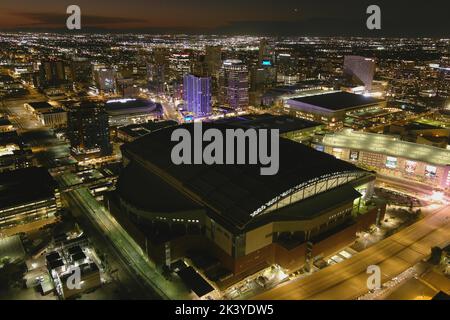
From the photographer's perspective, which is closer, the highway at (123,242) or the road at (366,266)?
the road at (366,266)

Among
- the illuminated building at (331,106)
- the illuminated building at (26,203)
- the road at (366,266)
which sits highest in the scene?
the illuminated building at (331,106)

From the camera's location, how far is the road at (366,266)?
40.6m

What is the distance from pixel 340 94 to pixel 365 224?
87665 mm

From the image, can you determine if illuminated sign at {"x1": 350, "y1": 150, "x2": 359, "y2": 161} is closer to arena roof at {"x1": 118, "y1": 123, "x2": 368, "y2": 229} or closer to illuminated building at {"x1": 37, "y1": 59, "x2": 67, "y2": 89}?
arena roof at {"x1": 118, "y1": 123, "x2": 368, "y2": 229}

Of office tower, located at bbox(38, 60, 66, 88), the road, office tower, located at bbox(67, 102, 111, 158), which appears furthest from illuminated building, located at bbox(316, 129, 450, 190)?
office tower, located at bbox(38, 60, 66, 88)

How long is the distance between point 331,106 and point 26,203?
93399 mm

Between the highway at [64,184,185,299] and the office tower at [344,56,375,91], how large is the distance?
133 metres

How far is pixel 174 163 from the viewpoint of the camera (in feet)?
186

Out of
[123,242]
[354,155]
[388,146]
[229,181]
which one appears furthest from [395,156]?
[123,242]

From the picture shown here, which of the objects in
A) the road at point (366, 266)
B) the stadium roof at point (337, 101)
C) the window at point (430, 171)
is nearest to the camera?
the road at point (366, 266)

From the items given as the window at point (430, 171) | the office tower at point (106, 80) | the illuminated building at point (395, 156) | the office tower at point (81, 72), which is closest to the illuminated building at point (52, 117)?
the office tower at point (106, 80)

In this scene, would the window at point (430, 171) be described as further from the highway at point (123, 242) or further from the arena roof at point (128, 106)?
the arena roof at point (128, 106)

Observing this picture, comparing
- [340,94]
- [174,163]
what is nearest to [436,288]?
[174,163]
